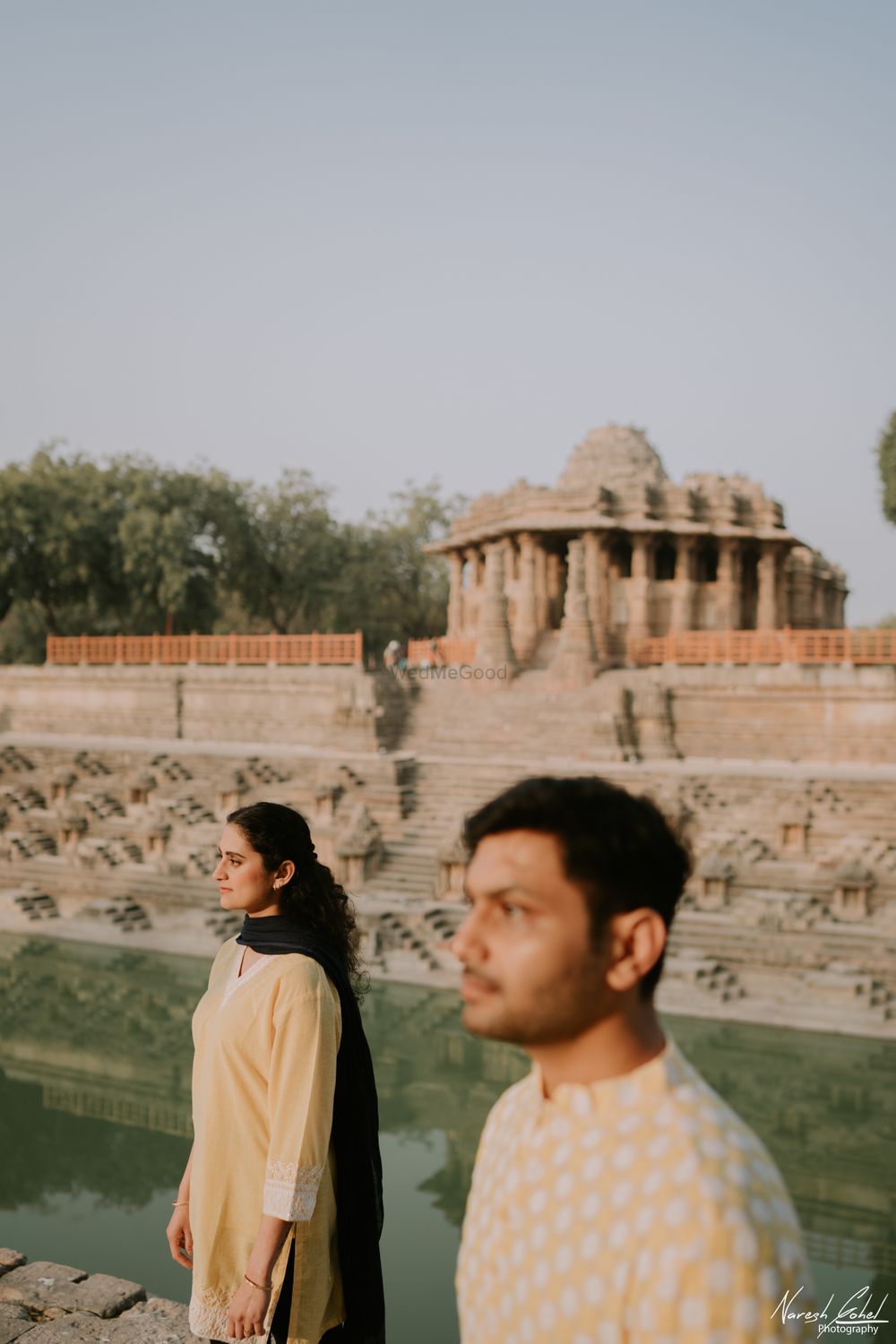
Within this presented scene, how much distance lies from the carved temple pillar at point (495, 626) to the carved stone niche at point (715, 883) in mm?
10653

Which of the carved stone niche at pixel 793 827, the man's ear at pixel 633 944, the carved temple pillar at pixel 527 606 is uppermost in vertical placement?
the carved temple pillar at pixel 527 606

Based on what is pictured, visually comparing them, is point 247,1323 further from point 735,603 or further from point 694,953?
point 735,603

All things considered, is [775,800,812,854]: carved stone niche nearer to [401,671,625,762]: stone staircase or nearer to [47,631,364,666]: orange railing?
[401,671,625,762]: stone staircase

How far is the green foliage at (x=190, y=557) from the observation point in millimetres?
31516

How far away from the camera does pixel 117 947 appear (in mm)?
15016

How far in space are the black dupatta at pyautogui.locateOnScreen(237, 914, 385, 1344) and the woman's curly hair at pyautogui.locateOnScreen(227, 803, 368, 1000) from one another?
8 cm

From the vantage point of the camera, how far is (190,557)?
3369 cm

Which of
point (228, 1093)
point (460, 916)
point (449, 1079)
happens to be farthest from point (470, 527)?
point (228, 1093)

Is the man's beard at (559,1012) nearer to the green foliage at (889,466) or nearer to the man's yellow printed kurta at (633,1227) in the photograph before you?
the man's yellow printed kurta at (633,1227)

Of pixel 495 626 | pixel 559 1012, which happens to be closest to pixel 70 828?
pixel 495 626

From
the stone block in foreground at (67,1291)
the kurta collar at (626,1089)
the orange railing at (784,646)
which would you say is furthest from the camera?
the orange railing at (784,646)

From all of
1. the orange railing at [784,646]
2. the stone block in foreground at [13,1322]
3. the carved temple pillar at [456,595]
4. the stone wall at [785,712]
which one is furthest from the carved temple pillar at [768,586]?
the stone block in foreground at [13,1322]

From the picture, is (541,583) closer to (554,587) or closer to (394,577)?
(554,587)

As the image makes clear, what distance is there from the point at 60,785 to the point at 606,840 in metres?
20.9
